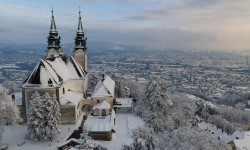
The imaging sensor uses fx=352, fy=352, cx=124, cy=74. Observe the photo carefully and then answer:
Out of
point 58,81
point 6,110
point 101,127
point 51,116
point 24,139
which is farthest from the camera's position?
point 58,81

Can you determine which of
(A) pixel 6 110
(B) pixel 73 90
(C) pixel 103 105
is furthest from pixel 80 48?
(A) pixel 6 110

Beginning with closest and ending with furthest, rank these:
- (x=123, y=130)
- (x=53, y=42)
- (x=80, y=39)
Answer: (x=123, y=130) → (x=53, y=42) → (x=80, y=39)

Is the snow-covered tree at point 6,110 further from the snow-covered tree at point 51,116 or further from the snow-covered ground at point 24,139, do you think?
the snow-covered tree at point 51,116

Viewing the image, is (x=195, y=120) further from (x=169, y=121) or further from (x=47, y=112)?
(x=47, y=112)

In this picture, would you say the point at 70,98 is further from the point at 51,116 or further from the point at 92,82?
the point at 92,82

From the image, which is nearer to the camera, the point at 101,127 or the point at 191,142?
the point at 191,142

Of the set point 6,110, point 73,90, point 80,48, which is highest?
point 80,48
